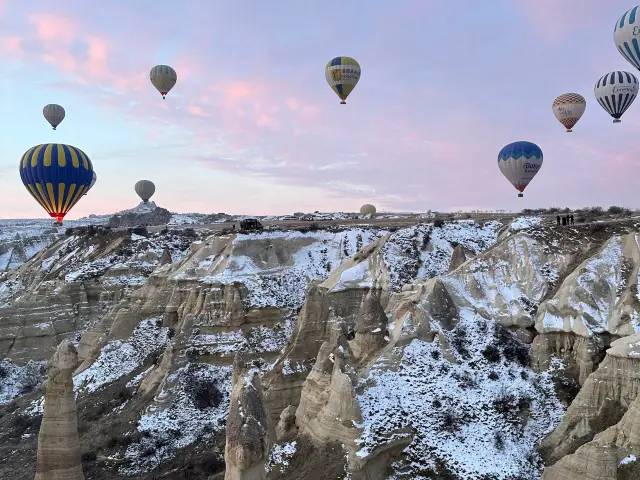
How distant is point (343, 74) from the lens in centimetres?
5281

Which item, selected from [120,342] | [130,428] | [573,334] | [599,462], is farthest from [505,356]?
[120,342]

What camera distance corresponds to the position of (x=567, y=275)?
26625 millimetres

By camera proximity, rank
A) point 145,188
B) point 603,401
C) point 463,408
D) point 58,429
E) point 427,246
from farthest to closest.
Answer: point 145,188
point 427,246
point 463,408
point 603,401
point 58,429

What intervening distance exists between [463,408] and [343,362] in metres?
5.18

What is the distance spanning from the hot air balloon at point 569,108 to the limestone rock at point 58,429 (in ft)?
157

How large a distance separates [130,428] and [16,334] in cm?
2241

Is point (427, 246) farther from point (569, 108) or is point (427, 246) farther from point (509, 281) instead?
point (569, 108)

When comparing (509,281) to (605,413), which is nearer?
(605,413)

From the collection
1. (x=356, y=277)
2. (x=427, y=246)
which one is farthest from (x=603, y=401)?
(x=427, y=246)

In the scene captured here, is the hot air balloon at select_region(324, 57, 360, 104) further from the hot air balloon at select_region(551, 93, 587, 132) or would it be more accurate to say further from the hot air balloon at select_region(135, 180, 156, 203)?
the hot air balloon at select_region(135, 180, 156, 203)

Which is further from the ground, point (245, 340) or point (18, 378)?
point (245, 340)

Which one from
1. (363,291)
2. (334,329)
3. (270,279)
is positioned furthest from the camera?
(270,279)

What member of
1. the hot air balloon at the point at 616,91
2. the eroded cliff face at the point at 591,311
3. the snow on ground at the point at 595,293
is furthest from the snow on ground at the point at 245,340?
the hot air balloon at the point at 616,91

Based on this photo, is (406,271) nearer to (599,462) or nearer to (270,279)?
(270,279)
